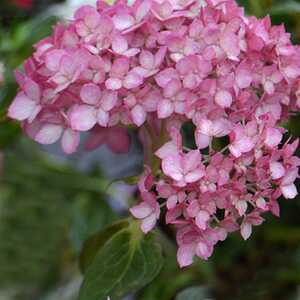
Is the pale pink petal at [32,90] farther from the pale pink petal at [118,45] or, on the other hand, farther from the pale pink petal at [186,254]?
the pale pink petal at [186,254]

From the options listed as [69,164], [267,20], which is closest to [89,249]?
[267,20]

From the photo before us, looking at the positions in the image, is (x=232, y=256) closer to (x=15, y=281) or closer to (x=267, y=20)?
(x=15, y=281)

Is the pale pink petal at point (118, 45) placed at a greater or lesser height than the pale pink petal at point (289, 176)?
greater

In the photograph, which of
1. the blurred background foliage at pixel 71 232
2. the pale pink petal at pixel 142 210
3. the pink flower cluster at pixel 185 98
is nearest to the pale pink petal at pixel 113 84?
the pink flower cluster at pixel 185 98

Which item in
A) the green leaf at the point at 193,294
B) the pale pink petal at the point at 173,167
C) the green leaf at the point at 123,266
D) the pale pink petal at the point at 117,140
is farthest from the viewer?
the pale pink petal at the point at 117,140

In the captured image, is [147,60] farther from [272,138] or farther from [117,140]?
[117,140]

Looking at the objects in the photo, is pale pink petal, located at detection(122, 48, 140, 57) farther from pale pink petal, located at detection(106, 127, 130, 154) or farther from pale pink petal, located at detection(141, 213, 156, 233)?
pale pink petal, located at detection(106, 127, 130, 154)

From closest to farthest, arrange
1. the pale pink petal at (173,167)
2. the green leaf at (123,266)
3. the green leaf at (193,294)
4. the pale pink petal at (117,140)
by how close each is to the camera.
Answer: the pale pink petal at (173,167) → the green leaf at (123,266) → the green leaf at (193,294) → the pale pink petal at (117,140)
